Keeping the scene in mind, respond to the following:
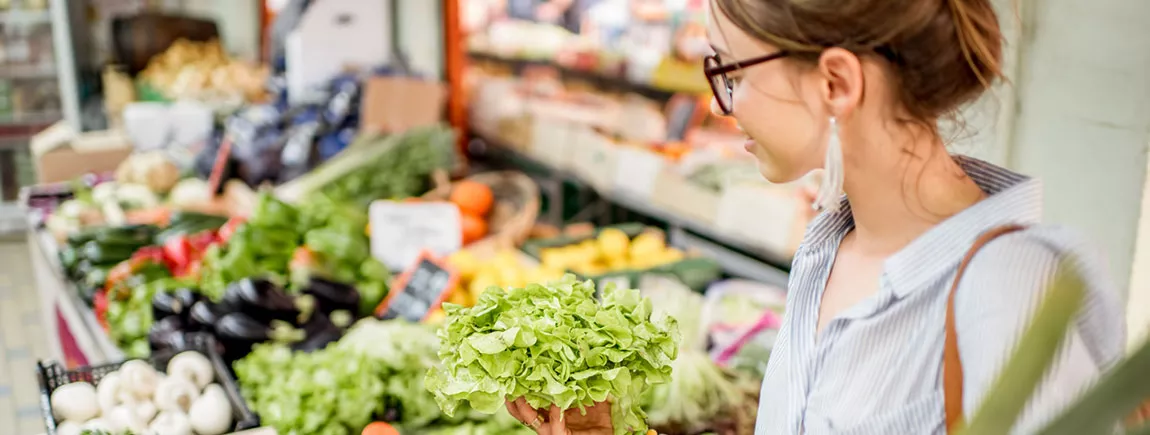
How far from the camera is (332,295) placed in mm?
3457

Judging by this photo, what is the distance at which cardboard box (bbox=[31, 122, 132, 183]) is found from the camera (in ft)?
19.6

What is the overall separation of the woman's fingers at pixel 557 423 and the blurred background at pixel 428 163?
2.19 feet

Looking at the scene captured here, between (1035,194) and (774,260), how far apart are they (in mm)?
3103

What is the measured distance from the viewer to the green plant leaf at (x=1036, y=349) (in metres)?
0.44

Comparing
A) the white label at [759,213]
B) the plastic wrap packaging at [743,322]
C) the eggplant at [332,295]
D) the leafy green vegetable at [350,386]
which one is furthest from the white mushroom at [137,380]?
the white label at [759,213]

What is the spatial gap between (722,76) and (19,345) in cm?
579

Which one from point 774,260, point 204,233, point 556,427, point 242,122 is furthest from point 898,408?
point 242,122

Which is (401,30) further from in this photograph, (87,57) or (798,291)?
(798,291)

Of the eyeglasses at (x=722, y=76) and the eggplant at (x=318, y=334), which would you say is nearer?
the eyeglasses at (x=722, y=76)

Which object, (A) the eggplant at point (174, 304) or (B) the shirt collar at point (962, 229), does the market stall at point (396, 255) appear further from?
(B) the shirt collar at point (962, 229)

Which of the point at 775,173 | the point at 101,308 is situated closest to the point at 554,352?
the point at 775,173

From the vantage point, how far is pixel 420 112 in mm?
5668

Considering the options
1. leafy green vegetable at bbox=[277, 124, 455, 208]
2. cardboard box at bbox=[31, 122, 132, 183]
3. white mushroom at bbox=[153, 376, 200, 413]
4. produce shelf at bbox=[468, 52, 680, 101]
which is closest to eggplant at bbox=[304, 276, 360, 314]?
white mushroom at bbox=[153, 376, 200, 413]

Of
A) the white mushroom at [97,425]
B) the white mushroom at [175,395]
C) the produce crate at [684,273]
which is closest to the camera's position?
the white mushroom at [97,425]
